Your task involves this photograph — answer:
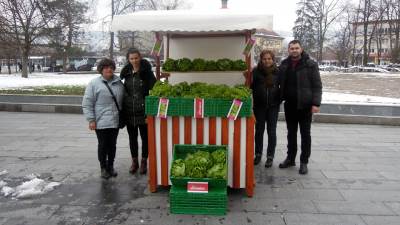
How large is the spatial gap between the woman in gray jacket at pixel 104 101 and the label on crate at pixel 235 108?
1.68 m

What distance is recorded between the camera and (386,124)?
10406mm

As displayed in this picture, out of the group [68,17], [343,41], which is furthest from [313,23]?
[68,17]

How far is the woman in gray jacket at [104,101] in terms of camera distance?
211 inches

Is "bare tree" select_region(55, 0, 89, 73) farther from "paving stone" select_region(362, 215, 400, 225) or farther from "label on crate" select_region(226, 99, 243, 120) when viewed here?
"paving stone" select_region(362, 215, 400, 225)

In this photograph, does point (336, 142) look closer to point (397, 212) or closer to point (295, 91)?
point (295, 91)

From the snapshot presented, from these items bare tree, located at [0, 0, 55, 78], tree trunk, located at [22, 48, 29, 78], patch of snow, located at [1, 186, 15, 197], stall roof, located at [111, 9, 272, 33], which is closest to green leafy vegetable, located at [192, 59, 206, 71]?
stall roof, located at [111, 9, 272, 33]

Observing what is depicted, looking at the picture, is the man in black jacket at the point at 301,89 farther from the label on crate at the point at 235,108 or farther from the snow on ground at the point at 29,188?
the snow on ground at the point at 29,188

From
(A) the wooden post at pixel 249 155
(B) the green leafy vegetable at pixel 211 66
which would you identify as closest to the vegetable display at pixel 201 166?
(A) the wooden post at pixel 249 155

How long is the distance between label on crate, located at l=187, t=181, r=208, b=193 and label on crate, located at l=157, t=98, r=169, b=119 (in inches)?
Answer: 34.9

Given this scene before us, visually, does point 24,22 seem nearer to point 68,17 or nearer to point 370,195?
point 68,17

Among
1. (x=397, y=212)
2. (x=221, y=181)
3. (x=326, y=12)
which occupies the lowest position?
(x=397, y=212)

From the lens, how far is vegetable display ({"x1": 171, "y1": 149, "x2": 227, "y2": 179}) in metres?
4.41

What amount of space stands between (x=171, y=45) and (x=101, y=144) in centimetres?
215

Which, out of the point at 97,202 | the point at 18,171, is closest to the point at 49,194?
the point at 97,202
